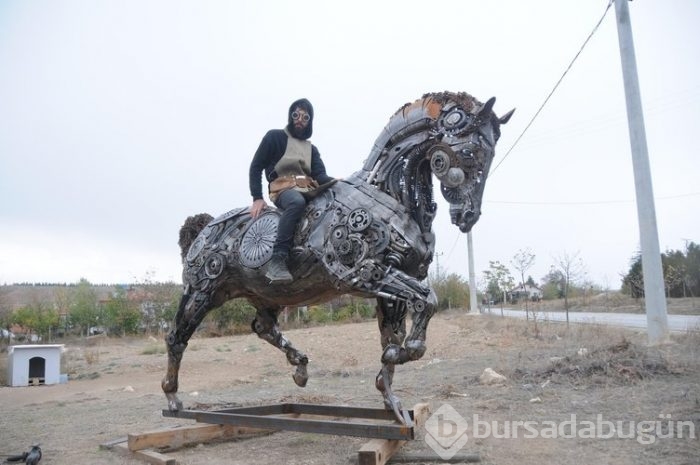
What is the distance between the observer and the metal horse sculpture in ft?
13.2

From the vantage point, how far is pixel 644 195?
10.2m

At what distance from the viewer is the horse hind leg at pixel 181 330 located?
5441 mm

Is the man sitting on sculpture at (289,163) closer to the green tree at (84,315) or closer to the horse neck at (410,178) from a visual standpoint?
the horse neck at (410,178)

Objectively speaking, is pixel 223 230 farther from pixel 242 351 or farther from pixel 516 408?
pixel 242 351

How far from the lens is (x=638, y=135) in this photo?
1027 centimetres

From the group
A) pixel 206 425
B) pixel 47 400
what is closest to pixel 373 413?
pixel 206 425

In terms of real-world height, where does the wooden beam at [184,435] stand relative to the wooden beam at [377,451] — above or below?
below

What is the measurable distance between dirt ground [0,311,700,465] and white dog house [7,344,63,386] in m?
0.70

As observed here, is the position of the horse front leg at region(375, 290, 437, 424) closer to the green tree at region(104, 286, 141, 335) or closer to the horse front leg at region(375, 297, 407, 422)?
the horse front leg at region(375, 297, 407, 422)

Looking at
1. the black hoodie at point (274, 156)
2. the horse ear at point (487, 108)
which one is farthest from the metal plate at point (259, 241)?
the horse ear at point (487, 108)

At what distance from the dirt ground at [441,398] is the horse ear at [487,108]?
2657 millimetres

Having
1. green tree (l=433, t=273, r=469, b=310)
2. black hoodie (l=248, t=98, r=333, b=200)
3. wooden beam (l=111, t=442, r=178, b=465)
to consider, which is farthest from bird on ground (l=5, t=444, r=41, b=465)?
green tree (l=433, t=273, r=469, b=310)

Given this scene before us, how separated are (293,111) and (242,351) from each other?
43.2 feet

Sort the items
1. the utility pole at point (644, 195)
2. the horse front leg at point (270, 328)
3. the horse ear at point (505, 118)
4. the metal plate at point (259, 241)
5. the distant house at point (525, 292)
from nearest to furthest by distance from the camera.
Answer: the horse ear at point (505, 118), the metal plate at point (259, 241), the horse front leg at point (270, 328), the utility pole at point (644, 195), the distant house at point (525, 292)
